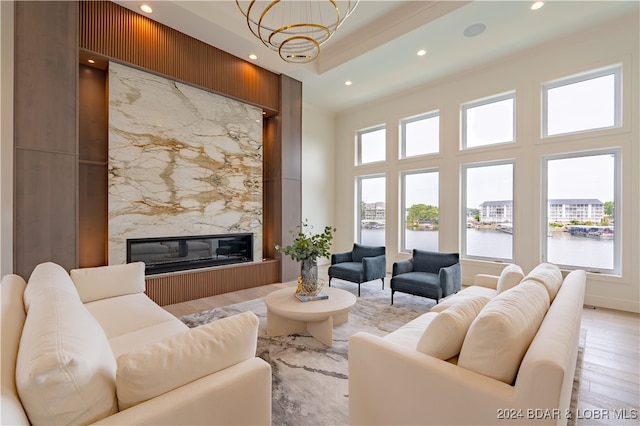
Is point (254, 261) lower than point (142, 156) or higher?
lower

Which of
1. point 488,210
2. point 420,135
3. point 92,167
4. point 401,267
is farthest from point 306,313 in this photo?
point 420,135

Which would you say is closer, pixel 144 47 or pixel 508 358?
pixel 508 358

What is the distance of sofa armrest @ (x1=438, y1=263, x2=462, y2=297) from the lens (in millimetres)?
3452

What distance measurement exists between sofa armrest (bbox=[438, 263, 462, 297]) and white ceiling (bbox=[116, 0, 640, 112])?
318 cm

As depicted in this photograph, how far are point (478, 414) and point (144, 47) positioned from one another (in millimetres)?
4934

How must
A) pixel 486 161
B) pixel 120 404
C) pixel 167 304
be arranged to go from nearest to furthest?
pixel 120 404
pixel 167 304
pixel 486 161

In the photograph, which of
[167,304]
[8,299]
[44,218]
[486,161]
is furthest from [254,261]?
[486,161]

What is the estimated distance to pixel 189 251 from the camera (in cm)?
421

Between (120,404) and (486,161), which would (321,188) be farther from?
(120,404)

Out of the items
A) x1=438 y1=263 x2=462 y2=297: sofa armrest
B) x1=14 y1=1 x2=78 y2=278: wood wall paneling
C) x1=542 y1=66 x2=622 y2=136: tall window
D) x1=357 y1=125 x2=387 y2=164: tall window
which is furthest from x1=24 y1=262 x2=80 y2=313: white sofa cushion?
x1=542 y1=66 x2=622 y2=136: tall window

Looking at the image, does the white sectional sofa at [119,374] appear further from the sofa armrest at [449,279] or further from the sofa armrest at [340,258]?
the sofa armrest at [340,258]

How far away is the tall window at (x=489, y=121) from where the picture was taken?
4.64 meters

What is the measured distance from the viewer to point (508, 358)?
1143 millimetres

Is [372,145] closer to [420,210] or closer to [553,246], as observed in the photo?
[420,210]
